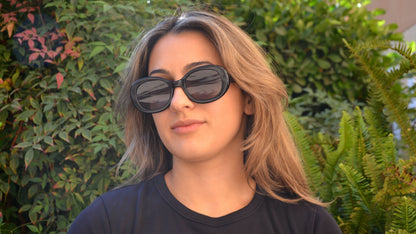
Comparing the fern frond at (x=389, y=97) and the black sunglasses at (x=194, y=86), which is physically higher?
the black sunglasses at (x=194, y=86)

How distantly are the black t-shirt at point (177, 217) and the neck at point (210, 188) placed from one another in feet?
0.12

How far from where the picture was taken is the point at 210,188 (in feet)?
5.70

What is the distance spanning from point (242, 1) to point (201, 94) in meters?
2.91

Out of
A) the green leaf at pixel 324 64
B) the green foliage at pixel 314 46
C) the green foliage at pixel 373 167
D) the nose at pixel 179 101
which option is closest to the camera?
the nose at pixel 179 101

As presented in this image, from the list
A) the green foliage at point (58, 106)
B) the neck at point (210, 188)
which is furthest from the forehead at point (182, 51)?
the green foliage at point (58, 106)

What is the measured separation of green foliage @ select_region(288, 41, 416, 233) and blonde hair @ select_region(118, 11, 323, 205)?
1.66ft

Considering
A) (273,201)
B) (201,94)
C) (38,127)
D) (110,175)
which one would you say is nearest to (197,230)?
(273,201)

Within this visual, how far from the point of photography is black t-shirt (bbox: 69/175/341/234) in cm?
163

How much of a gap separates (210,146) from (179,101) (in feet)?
0.70

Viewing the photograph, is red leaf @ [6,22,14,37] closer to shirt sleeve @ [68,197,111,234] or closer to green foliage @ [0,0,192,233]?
green foliage @ [0,0,192,233]

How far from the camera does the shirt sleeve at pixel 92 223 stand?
1604 millimetres

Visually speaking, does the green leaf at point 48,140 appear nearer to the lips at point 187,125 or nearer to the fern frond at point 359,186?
the lips at point 187,125

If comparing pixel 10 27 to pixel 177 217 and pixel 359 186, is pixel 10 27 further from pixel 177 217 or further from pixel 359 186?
pixel 359 186

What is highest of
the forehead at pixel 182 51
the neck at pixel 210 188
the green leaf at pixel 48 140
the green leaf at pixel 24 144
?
the forehead at pixel 182 51
